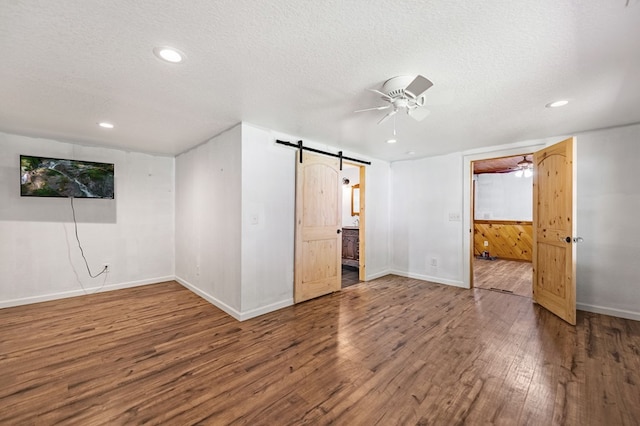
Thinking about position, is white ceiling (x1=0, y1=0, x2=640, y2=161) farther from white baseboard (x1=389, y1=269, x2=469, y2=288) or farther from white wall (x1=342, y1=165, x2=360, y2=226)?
white wall (x1=342, y1=165, x2=360, y2=226)

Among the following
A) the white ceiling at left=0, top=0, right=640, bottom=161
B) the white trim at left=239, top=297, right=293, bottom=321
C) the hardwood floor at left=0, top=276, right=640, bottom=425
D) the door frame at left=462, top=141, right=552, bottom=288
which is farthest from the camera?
the door frame at left=462, top=141, right=552, bottom=288

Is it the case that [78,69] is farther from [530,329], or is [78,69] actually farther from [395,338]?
[530,329]

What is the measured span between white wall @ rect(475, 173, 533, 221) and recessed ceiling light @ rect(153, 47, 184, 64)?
8.49 meters

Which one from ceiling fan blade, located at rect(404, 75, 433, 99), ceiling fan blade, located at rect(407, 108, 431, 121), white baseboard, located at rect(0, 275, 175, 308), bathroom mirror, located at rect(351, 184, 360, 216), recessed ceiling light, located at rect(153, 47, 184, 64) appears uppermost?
recessed ceiling light, located at rect(153, 47, 184, 64)

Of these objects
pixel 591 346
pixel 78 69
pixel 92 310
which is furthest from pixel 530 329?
pixel 92 310

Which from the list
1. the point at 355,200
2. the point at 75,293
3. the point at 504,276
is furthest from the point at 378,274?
the point at 75,293

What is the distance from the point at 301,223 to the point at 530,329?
2.96 metres

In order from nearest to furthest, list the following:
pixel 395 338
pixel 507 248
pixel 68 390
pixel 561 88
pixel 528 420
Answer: pixel 528 420 → pixel 68 390 → pixel 561 88 → pixel 395 338 → pixel 507 248

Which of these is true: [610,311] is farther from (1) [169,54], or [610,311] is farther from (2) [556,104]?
(1) [169,54]

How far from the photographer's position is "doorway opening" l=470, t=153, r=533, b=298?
662cm

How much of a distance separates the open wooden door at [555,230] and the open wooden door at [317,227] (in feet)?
9.35

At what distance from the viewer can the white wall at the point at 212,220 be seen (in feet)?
10.8

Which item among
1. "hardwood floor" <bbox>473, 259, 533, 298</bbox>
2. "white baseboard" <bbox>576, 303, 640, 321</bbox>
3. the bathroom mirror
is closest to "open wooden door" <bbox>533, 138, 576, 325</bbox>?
"white baseboard" <bbox>576, 303, 640, 321</bbox>

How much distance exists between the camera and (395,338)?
2.71 meters
